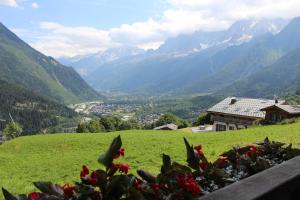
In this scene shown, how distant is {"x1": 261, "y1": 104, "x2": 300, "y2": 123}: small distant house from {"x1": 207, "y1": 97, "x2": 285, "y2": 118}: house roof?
3.58m

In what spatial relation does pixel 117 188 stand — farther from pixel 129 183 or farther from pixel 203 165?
pixel 203 165

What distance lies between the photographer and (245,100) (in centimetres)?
7425

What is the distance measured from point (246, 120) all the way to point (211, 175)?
67.5m

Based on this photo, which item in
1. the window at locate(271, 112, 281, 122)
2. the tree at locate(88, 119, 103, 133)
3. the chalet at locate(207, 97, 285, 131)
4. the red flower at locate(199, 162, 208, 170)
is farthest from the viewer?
the tree at locate(88, 119, 103, 133)

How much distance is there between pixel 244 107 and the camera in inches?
2842

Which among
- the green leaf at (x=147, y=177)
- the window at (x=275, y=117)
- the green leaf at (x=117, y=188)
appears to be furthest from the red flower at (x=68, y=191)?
the window at (x=275, y=117)

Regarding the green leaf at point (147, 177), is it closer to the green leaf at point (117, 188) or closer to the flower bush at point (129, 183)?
A: the flower bush at point (129, 183)

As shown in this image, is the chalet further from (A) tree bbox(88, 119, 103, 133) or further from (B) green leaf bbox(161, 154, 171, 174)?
(B) green leaf bbox(161, 154, 171, 174)

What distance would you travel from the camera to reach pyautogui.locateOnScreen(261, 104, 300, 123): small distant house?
61.2m

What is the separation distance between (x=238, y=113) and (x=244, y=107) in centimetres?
195

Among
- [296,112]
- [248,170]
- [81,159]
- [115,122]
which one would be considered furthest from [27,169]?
[115,122]

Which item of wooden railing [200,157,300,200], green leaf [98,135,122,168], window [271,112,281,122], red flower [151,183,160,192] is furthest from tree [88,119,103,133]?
green leaf [98,135,122,168]

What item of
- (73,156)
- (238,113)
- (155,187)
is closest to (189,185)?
(155,187)

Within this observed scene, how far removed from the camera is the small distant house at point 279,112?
61.2 metres
